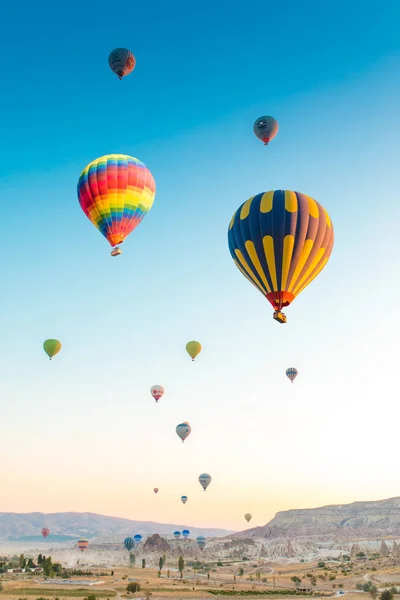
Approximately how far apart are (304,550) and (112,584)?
428 feet

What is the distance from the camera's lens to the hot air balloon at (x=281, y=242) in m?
38.3

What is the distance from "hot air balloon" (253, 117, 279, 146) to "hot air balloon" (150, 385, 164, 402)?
46263 mm

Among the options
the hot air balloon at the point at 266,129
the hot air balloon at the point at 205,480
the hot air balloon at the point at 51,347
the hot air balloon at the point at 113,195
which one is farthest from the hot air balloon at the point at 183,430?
the hot air balloon at the point at 266,129

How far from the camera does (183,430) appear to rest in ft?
318

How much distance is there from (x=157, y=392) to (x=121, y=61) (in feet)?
170

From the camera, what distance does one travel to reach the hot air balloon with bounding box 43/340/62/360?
68.2 m

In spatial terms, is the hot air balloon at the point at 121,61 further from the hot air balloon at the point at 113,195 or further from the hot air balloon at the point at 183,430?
the hot air balloon at the point at 183,430

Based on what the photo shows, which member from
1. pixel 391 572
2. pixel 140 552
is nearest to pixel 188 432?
pixel 391 572

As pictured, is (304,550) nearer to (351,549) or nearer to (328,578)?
(351,549)

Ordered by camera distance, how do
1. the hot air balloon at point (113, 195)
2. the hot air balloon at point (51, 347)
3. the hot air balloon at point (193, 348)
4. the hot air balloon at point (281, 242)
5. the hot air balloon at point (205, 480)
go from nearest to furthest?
the hot air balloon at point (281, 242)
the hot air balloon at point (113, 195)
the hot air balloon at point (51, 347)
the hot air balloon at point (193, 348)
the hot air balloon at point (205, 480)

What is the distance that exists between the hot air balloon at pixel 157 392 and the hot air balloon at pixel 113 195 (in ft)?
142

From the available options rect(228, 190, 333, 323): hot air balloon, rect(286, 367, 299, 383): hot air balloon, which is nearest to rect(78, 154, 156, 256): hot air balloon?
rect(228, 190, 333, 323): hot air balloon

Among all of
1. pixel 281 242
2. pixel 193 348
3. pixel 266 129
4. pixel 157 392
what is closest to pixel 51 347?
pixel 193 348

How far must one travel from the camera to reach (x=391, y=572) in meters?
88.4
